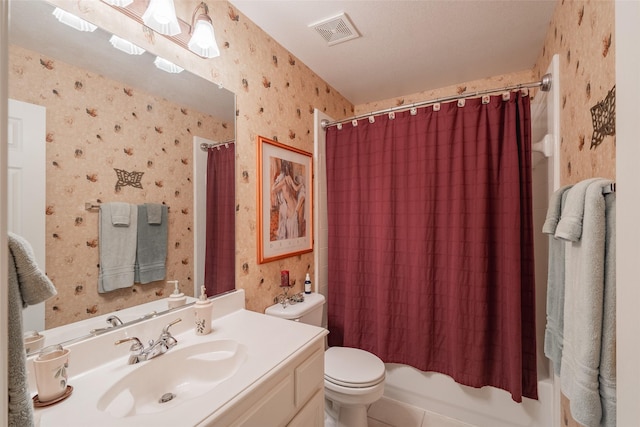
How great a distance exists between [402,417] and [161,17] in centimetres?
247

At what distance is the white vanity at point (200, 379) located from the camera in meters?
0.69

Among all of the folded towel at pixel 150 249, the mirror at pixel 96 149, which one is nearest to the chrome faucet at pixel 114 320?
the mirror at pixel 96 149

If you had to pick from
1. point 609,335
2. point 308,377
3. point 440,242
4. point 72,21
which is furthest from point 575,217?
point 72,21

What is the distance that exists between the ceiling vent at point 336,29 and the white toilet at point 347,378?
5.43ft

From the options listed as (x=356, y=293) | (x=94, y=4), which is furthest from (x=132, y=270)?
(x=356, y=293)

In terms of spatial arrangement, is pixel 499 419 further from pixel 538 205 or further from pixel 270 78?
pixel 270 78

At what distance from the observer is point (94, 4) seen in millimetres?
925

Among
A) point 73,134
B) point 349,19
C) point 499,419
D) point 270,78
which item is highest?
point 349,19

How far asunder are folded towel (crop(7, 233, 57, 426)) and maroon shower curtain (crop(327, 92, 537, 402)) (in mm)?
1708

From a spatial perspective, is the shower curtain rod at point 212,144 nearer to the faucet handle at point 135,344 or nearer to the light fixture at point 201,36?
the light fixture at point 201,36

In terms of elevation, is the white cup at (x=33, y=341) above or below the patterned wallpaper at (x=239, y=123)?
below

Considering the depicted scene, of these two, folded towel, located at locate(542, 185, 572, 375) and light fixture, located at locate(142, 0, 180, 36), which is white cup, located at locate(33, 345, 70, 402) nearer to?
light fixture, located at locate(142, 0, 180, 36)

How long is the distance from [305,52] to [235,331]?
174 centimetres

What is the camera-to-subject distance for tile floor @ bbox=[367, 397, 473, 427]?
1708 millimetres
